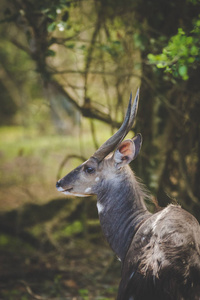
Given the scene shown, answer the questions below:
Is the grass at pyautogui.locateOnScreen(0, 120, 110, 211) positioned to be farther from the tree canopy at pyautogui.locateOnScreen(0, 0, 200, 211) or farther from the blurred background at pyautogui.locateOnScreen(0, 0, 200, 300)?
the tree canopy at pyautogui.locateOnScreen(0, 0, 200, 211)

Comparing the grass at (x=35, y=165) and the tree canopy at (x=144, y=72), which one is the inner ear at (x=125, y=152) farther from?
the grass at (x=35, y=165)

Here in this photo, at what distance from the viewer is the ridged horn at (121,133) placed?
299 centimetres

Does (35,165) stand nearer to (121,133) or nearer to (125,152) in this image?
(125,152)

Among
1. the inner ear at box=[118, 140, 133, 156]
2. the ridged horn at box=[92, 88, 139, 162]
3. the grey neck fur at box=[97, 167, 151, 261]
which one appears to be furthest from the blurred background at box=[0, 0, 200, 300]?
the inner ear at box=[118, 140, 133, 156]

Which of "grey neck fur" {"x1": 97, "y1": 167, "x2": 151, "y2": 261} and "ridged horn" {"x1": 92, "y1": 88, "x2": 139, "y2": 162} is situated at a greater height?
"ridged horn" {"x1": 92, "y1": 88, "x2": 139, "y2": 162}

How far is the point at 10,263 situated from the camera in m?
5.91

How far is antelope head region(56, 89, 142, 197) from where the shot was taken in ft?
10.5

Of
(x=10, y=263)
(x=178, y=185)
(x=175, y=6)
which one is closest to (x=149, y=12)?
(x=175, y=6)

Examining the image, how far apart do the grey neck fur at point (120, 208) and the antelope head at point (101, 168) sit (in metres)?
0.05

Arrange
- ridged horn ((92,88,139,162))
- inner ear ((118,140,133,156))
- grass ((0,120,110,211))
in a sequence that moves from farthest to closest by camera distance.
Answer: grass ((0,120,110,211)) < inner ear ((118,140,133,156)) < ridged horn ((92,88,139,162))

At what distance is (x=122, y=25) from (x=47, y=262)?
3.62 metres

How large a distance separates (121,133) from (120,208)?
0.63m

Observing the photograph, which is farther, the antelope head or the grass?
the grass

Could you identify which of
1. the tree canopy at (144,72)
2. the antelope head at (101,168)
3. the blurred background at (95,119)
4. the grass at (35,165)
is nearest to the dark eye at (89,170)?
the antelope head at (101,168)
